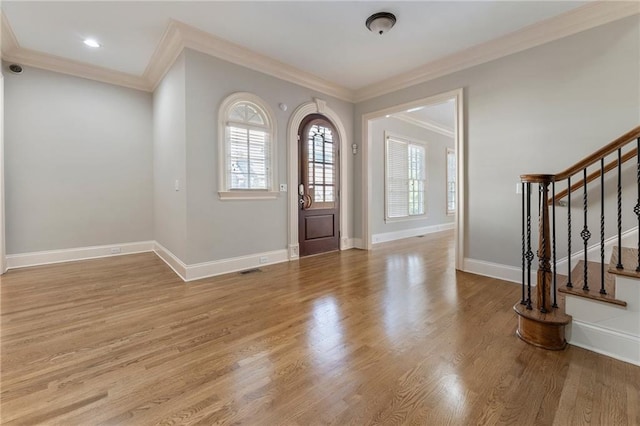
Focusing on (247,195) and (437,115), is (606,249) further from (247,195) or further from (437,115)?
(437,115)

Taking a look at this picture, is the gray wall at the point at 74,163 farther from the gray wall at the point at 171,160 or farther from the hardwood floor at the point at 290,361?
the hardwood floor at the point at 290,361

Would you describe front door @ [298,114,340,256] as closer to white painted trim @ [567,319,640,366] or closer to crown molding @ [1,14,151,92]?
crown molding @ [1,14,151,92]

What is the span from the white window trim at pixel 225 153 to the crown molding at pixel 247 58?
44 centimetres

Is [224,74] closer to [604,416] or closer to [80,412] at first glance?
[80,412]

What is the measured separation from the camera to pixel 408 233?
6.81 m

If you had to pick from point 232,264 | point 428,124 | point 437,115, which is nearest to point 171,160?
point 232,264

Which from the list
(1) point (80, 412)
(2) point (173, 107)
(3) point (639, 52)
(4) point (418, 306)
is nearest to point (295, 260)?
(4) point (418, 306)

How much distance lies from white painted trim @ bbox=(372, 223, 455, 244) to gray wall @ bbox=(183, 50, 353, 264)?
8.58ft

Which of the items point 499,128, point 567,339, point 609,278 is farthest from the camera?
point 499,128

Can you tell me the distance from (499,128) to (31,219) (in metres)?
6.51

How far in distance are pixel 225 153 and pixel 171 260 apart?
5.74 ft

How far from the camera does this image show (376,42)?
3.51 meters

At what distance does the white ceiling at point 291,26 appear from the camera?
2.85m

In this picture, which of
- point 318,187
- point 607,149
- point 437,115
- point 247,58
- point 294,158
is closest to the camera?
point 607,149
